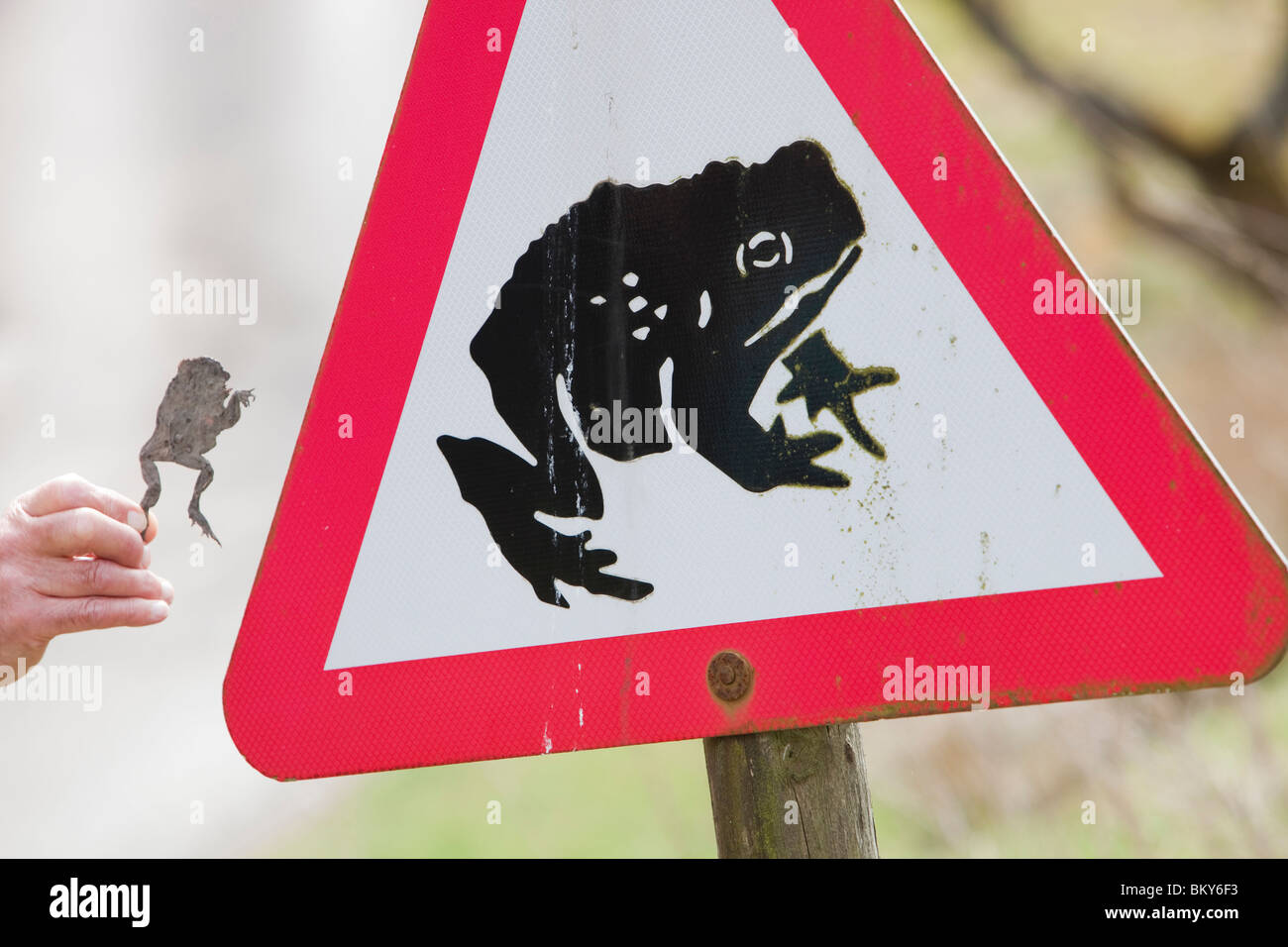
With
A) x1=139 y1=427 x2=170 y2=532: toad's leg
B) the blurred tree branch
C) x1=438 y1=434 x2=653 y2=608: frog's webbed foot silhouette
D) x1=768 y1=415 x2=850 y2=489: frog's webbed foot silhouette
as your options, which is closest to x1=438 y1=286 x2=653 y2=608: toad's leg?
x1=438 y1=434 x2=653 y2=608: frog's webbed foot silhouette

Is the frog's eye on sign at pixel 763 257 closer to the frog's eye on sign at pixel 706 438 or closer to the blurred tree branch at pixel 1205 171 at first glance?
the frog's eye on sign at pixel 706 438

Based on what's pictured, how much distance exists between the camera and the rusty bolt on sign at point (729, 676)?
1.04 meters

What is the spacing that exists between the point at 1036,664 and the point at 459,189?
73 centimetres

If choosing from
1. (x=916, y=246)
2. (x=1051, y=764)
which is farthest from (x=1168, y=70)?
(x=916, y=246)

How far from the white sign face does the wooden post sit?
0.19 m

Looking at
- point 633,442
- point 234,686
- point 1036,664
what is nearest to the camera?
point 1036,664

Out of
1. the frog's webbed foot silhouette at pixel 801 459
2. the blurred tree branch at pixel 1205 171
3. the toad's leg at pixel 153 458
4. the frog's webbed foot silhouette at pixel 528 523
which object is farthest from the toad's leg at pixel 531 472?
the blurred tree branch at pixel 1205 171

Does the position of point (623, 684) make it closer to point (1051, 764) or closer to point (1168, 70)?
point (1051, 764)

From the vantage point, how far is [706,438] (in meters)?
1.07

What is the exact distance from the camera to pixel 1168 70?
4.29 metres

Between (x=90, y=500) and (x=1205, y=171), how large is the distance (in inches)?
150

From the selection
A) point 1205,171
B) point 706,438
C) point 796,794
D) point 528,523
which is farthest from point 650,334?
point 1205,171

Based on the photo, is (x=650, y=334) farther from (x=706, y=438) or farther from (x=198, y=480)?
(x=198, y=480)

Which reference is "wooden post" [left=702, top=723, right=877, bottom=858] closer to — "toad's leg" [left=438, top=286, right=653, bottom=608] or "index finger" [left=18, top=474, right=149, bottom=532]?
"toad's leg" [left=438, top=286, right=653, bottom=608]
